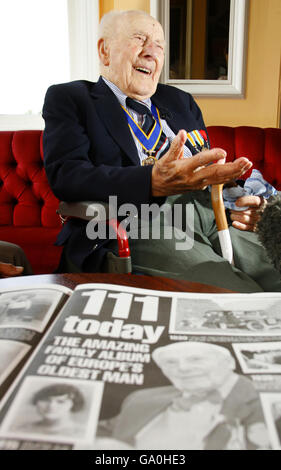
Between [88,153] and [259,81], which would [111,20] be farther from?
[259,81]

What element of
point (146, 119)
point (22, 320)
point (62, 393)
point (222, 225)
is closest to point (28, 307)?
point (22, 320)

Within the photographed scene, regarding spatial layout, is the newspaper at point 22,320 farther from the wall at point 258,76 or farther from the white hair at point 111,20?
the wall at point 258,76

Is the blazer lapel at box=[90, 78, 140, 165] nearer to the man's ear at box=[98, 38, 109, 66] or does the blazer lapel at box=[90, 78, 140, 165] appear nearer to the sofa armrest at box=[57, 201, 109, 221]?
the man's ear at box=[98, 38, 109, 66]

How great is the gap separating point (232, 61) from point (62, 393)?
97.4 inches

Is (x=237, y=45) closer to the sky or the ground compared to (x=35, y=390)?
closer to the sky

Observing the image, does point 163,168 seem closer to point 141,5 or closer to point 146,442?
point 146,442

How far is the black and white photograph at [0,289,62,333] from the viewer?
22.2 inches

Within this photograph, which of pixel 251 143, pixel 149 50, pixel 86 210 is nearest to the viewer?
pixel 86 210

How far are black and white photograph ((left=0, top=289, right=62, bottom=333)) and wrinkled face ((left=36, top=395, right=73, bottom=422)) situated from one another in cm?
15

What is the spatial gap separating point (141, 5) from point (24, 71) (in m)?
0.84

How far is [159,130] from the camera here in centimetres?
144

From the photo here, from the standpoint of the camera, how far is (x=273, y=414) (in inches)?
15.2

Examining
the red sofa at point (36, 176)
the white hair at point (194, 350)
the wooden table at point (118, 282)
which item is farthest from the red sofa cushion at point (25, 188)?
the white hair at point (194, 350)
